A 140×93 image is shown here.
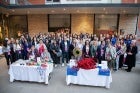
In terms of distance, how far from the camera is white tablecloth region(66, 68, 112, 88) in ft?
21.5

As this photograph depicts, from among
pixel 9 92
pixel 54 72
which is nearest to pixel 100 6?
pixel 54 72

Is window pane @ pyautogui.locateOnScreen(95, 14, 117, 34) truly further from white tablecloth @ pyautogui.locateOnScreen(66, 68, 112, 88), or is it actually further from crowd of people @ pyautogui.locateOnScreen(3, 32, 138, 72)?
white tablecloth @ pyautogui.locateOnScreen(66, 68, 112, 88)

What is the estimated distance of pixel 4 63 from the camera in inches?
398

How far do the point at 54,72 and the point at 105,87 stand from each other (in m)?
2.78

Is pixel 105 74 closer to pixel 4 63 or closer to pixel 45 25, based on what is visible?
pixel 4 63

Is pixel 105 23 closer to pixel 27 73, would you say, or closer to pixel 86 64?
pixel 86 64

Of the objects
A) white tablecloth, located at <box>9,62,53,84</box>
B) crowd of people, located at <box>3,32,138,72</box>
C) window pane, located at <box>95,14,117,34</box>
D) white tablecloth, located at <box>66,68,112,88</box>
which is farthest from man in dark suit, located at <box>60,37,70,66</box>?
window pane, located at <box>95,14,117,34</box>

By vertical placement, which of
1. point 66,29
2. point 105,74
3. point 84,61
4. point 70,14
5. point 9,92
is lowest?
point 9,92

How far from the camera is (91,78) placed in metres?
6.64

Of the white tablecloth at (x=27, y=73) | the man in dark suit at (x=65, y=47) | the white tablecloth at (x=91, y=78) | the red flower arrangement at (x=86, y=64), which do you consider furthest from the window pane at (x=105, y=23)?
the white tablecloth at (x=27, y=73)

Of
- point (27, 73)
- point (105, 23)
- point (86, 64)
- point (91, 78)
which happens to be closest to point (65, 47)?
point (27, 73)

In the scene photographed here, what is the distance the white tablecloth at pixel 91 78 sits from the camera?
6.57m

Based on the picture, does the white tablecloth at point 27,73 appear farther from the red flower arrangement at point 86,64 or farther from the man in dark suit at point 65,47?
the man in dark suit at point 65,47

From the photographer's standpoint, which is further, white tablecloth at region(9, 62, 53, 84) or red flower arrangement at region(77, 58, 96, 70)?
white tablecloth at region(9, 62, 53, 84)
